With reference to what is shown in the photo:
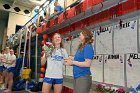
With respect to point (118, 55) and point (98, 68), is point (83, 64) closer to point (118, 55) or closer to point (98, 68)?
point (118, 55)

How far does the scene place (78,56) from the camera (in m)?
2.51

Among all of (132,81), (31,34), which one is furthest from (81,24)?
(31,34)

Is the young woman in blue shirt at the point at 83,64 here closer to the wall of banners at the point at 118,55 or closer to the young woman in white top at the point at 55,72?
the young woman in white top at the point at 55,72

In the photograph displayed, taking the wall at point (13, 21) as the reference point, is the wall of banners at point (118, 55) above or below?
below

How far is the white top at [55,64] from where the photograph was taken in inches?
118

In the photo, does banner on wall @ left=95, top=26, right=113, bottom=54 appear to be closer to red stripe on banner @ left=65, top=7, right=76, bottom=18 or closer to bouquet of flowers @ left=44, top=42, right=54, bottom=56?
red stripe on banner @ left=65, top=7, right=76, bottom=18

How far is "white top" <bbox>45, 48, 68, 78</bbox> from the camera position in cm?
300

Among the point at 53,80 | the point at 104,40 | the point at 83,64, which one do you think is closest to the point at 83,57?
the point at 83,64

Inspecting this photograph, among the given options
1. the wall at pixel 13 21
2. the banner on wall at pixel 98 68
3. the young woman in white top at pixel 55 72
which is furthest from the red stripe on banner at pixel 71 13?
the wall at pixel 13 21

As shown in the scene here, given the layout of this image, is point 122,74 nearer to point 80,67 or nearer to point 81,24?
point 80,67

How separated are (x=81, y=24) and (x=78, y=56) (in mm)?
2254

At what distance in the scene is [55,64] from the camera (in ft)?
9.96

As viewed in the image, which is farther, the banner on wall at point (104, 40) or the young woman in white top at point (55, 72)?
the banner on wall at point (104, 40)

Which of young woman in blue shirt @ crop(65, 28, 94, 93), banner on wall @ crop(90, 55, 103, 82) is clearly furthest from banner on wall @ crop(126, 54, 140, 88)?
young woman in blue shirt @ crop(65, 28, 94, 93)
